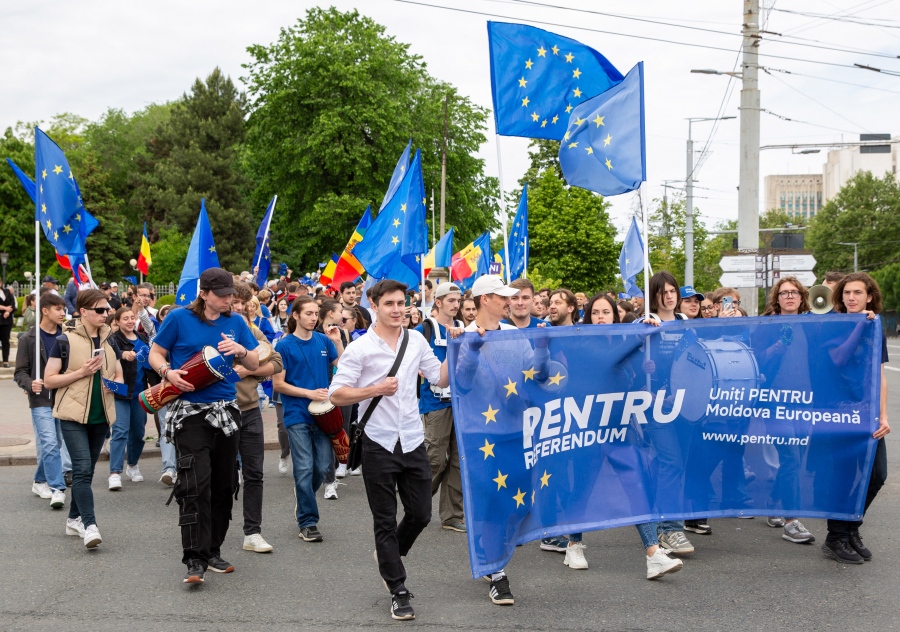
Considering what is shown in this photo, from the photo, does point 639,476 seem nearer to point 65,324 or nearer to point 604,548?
point 604,548

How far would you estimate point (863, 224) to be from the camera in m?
86.2

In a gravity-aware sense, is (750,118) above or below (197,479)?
above

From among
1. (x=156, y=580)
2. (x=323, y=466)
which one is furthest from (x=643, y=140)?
(x=156, y=580)

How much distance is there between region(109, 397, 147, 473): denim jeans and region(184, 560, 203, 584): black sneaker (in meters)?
3.70

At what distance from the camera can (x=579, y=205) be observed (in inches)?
1602

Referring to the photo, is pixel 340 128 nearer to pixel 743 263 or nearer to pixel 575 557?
pixel 743 263

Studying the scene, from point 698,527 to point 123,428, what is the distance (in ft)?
17.6

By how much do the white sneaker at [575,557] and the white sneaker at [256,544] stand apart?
2.06 metres

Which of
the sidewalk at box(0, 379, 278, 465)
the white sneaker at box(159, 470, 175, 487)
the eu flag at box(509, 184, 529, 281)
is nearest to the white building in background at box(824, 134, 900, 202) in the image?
the eu flag at box(509, 184, 529, 281)

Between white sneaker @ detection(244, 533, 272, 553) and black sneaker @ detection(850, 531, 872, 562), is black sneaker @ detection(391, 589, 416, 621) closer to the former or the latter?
white sneaker @ detection(244, 533, 272, 553)

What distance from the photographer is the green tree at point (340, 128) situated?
1608 inches

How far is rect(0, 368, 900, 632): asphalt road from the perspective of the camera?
516 cm

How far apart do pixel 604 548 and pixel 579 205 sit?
114ft

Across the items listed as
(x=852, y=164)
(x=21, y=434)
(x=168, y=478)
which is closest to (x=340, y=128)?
(x=21, y=434)
